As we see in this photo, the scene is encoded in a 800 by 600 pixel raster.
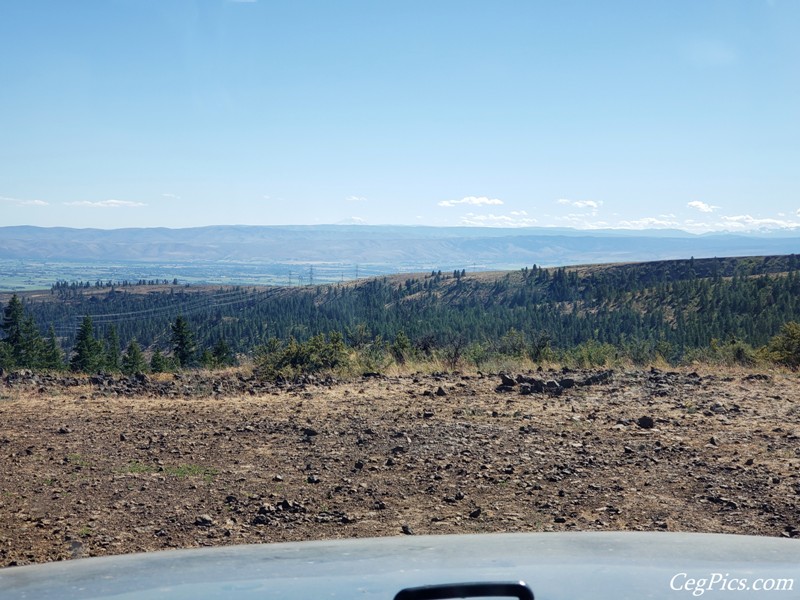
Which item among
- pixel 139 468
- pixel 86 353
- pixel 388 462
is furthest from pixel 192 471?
pixel 86 353

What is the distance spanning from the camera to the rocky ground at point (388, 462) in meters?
5.76

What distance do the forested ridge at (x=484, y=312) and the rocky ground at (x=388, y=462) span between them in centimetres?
630

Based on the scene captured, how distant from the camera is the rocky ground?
5.76m

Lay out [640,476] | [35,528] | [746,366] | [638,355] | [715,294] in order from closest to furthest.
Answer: [35,528] → [640,476] → [746,366] → [638,355] → [715,294]

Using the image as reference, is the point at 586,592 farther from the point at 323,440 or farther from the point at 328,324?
the point at 328,324

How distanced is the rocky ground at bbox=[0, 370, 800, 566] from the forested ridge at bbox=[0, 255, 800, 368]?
6.30 metres

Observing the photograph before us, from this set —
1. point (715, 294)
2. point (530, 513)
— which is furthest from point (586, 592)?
point (715, 294)

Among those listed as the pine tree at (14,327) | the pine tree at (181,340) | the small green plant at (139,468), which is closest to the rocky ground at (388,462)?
the small green plant at (139,468)

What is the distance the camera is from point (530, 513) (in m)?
5.97

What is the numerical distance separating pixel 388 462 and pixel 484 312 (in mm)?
72439

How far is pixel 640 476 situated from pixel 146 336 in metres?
110

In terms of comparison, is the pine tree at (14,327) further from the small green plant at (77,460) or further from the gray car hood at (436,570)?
the gray car hood at (436,570)

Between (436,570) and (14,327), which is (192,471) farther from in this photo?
(14,327)

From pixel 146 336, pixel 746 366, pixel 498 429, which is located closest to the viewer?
pixel 498 429
